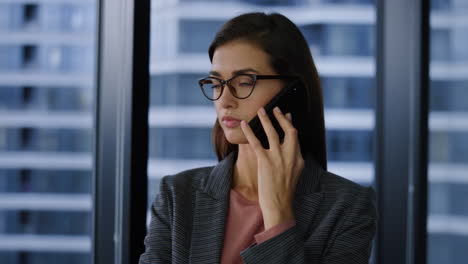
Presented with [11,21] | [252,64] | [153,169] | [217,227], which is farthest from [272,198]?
[11,21]

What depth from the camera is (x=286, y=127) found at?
98cm

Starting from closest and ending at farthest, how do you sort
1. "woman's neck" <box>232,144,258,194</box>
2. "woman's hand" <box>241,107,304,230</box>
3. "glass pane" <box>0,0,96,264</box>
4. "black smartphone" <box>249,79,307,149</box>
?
"woman's hand" <box>241,107,304,230</box>, "black smartphone" <box>249,79,307,149</box>, "woman's neck" <box>232,144,258,194</box>, "glass pane" <box>0,0,96,264</box>

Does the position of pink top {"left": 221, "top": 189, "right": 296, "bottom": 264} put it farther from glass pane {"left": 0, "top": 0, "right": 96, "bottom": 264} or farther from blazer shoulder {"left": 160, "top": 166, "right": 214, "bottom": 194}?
glass pane {"left": 0, "top": 0, "right": 96, "bottom": 264}

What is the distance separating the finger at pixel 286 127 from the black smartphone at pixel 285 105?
0.02 m

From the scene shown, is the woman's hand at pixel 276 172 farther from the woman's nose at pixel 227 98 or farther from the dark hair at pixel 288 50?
the dark hair at pixel 288 50

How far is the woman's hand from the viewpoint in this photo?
92 cm

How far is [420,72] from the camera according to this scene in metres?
1.48

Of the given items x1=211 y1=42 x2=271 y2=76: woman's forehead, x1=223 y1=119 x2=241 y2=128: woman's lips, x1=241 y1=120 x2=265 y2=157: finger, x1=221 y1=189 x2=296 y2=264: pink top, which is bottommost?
x1=221 y1=189 x2=296 y2=264: pink top

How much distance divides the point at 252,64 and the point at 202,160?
762 millimetres

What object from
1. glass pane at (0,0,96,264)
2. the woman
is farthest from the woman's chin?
glass pane at (0,0,96,264)

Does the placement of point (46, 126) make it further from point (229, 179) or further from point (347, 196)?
point (347, 196)

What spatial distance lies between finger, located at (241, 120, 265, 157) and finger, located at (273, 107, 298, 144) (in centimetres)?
7

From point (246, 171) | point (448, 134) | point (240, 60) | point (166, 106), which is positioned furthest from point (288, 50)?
point (448, 134)

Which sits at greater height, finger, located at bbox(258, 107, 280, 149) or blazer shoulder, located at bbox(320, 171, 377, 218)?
finger, located at bbox(258, 107, 280, 149)
